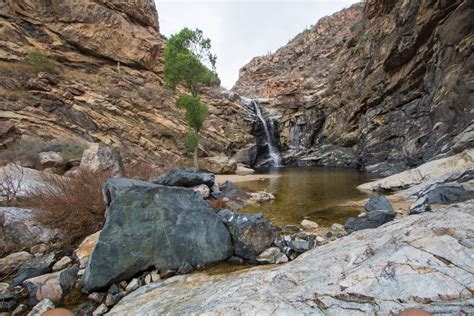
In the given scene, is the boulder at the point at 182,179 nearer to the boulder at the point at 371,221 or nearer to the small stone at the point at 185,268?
the small stone at the point at 185,268

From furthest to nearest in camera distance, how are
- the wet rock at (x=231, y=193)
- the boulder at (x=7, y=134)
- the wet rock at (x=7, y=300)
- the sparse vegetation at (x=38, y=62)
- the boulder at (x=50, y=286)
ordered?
the sparse vegetation at (x=38, y=62)
the boulder at (x=7, y=134)
the wet rock at (x=231, y=193)
the boulder at (x=50, y=286)
the wet rock at (x=7, y=300)

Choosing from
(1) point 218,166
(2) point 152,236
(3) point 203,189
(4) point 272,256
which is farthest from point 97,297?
(1) point 218,166

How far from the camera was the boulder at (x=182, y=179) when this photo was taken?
23.4 ft

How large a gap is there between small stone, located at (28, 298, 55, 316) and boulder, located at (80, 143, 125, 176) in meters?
5.08

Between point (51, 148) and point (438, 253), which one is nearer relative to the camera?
point (438, 253)

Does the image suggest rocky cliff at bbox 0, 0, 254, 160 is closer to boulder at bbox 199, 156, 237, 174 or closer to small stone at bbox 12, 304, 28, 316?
boulder at bbox 199, 156, 237, 174

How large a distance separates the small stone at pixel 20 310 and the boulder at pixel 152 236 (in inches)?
22.9

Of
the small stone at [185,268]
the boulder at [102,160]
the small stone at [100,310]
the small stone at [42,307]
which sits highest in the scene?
the boulder at [102,160]

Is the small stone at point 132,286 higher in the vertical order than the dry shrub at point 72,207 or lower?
lower

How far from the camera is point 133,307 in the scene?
2.53 metres

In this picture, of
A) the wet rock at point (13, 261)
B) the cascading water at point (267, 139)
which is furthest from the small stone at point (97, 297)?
the cascading water at point (267, 139)

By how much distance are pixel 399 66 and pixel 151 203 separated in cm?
2331

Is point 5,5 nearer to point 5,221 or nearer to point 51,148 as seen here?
point 51,148

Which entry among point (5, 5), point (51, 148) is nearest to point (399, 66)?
point (51, 148)
